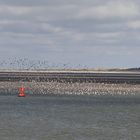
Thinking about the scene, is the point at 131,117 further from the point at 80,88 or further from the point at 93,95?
the point at 80,88

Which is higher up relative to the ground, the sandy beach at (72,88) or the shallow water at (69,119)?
the sandy beach at (72,88)

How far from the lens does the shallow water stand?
50781mm

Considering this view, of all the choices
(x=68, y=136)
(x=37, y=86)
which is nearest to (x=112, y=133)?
(x=68, y=136)

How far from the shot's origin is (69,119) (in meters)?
63.2

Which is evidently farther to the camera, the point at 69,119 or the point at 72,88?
the point at 72,88

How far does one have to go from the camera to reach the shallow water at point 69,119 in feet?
167

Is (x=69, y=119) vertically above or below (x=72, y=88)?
below

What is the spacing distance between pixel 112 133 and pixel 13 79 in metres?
84.7

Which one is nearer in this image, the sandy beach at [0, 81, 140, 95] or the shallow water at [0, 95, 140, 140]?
the shallow water at [0, 95, 140, 140]

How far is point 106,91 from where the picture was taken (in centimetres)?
11181

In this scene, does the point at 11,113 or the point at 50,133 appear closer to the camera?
the point at 50,133

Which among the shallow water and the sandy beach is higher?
the sandy beach

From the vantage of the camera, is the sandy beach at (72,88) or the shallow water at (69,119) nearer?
the shallow water at (69,119)

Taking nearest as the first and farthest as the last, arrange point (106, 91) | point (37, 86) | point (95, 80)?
point (106, 91)
point (37, 86)
point (95, 80)
